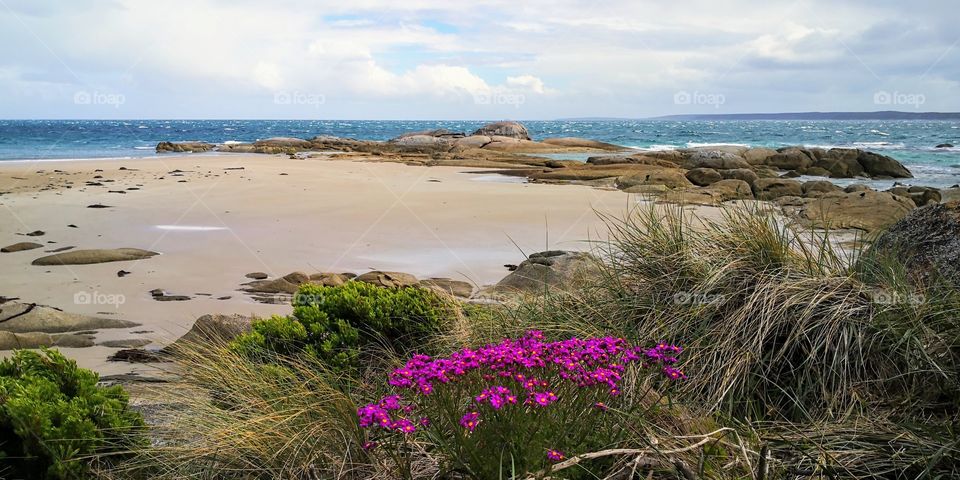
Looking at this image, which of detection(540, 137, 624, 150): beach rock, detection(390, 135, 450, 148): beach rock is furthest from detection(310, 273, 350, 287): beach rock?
detection(540, 137, 624, 150): beach rock

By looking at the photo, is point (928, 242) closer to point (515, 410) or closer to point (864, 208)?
point (515, 410)

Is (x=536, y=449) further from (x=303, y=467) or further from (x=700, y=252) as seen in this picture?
(x=700, y=252)

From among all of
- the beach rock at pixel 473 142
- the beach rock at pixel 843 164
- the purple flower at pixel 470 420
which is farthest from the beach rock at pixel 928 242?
the beach rock at pixel 473 142

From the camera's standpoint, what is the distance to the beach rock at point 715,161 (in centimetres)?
3228

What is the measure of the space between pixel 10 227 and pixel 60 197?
15.4 ft

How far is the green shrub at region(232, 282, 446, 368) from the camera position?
229 inches

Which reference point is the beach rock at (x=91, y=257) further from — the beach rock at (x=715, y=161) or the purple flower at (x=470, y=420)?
the beach rock at (x=715, y=161)

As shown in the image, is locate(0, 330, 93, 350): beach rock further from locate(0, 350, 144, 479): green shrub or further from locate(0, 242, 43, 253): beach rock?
Result: locate(0, 242, 43, 253): beach rock

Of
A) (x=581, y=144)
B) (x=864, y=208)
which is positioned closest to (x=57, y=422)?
(x=864, y=208)

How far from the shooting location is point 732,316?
5.02 meters

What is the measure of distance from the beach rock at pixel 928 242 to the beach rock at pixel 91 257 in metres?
9.74

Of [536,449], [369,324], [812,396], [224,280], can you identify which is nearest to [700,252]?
[812,396]

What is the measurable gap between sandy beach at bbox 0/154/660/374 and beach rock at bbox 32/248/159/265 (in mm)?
223

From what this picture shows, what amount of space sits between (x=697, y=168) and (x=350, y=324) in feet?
84.4
